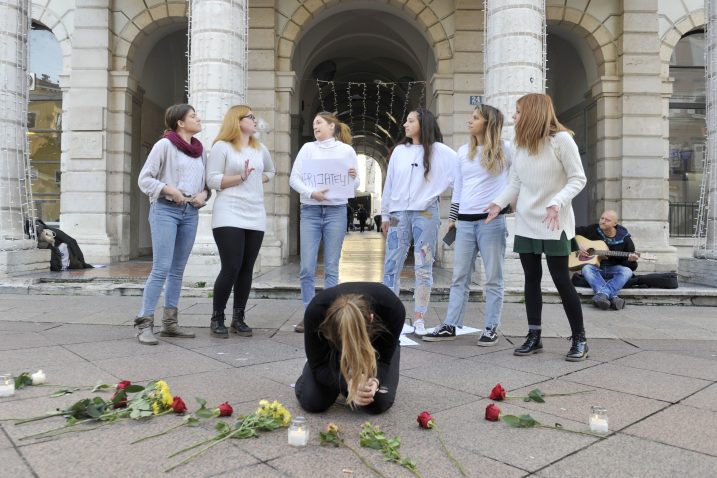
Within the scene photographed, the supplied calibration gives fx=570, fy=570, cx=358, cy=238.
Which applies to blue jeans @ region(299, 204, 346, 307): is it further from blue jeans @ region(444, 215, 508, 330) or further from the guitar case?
the guitar case

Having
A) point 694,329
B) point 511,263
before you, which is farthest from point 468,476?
point 511,263

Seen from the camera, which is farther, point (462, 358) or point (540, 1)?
point (540, 1)

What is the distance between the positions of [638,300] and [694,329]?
5.44 ft

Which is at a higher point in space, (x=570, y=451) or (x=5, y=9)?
(x=5, y=9)

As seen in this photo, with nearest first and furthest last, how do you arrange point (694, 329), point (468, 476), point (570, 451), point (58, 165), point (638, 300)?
1. point (468, 476)
2. point (570, 451)
3. point (694, 329)
4. point (638, 300)
5. point (58, 165)

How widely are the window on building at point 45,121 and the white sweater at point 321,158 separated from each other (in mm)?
10353

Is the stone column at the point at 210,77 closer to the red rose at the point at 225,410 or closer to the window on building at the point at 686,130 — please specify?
the red rose at the point at 225,410

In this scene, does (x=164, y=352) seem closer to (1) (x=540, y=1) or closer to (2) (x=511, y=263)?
(2) (x=511, y=263)

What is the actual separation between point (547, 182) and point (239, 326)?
2.96 metres

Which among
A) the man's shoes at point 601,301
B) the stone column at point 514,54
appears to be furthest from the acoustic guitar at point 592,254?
Answer: the stone column at point 514,54

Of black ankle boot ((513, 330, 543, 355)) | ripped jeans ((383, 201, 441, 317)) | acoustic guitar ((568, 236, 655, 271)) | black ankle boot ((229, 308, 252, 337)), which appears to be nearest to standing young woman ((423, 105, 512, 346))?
ripped jeans ((383, 201, 441, 317))

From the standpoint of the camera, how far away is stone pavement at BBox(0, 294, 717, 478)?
2332 mm

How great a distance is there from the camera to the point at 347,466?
2.32 m

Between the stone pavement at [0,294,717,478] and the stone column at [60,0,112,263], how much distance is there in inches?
237
